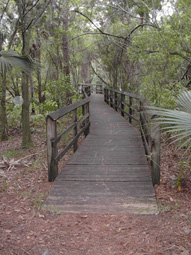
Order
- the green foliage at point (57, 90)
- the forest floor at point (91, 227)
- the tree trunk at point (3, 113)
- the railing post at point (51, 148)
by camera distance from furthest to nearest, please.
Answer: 1. the green foliage at point (57, 90)
2. the tree trunk at point (3, 113)
3. the railing post at point (51, 148)
4. the forest floor at point (91, 227)

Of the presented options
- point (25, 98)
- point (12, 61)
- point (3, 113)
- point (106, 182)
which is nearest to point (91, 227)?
point (106, 182)

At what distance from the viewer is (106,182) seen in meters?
4.51

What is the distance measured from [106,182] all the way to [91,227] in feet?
4.02

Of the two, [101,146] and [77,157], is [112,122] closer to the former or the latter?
[101,146]

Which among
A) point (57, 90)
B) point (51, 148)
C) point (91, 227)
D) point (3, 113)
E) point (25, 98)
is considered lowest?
point (91, 227)

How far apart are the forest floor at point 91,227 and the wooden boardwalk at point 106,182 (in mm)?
165

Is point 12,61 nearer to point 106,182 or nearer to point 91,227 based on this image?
point 106,182

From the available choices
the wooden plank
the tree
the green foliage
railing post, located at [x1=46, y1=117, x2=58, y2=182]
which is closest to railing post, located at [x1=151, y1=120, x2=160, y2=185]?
the wooden plank

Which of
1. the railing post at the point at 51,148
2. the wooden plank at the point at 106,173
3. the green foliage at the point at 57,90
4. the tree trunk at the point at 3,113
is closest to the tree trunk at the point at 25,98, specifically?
the tree trunk at the point at 3,113

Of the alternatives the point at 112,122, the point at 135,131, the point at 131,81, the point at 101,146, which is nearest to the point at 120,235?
the point at 101,146

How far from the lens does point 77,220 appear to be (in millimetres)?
3500

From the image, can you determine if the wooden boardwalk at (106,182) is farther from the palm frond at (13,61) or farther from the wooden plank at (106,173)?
the palm frond at (13,61)

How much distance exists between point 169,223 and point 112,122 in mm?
7099

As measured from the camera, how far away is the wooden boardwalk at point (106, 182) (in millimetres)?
3799
